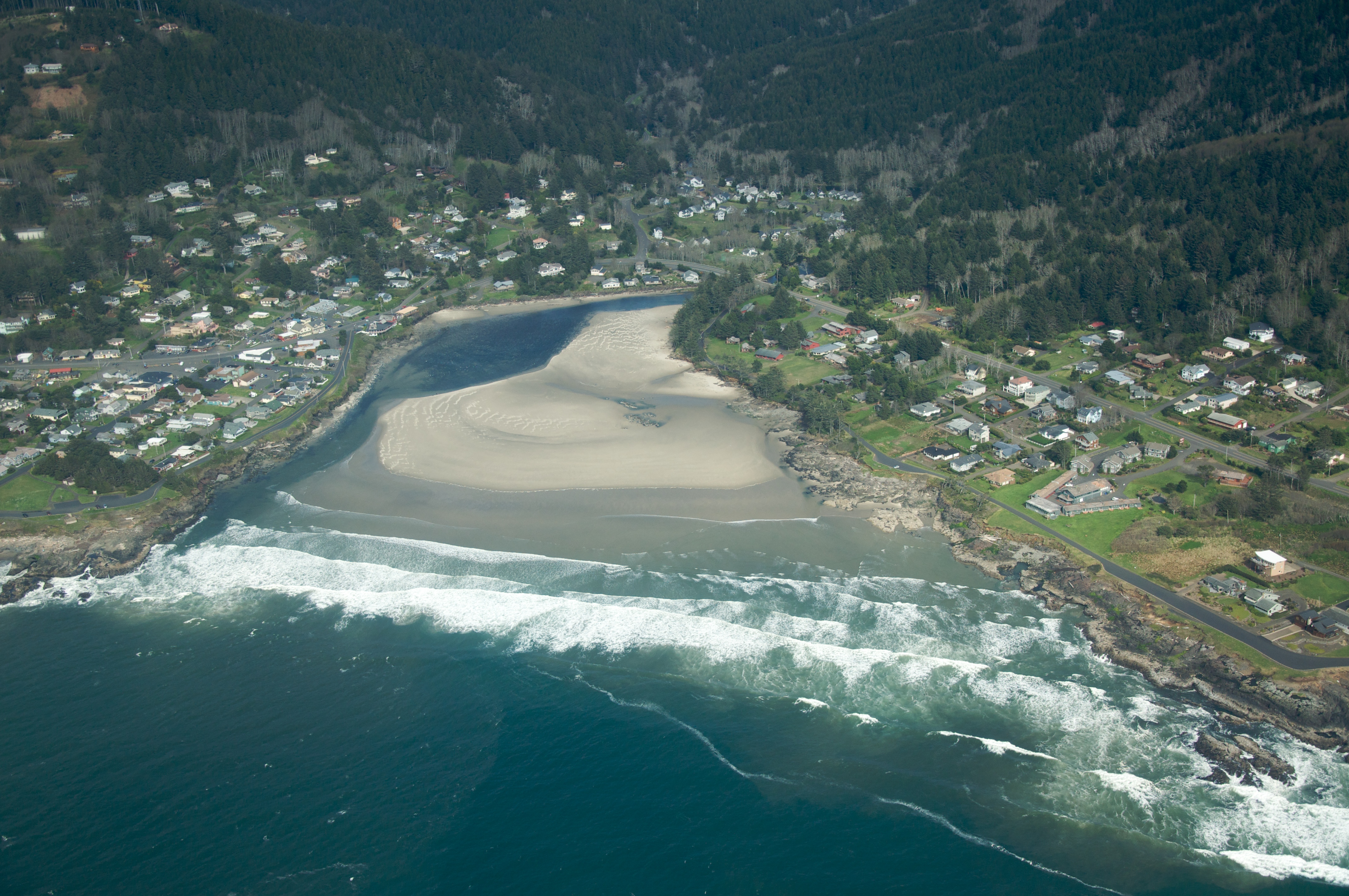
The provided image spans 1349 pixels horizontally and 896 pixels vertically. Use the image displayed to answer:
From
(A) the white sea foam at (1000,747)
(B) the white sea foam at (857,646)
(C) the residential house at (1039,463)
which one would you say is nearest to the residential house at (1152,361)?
(C) the residential house at (1039,463)

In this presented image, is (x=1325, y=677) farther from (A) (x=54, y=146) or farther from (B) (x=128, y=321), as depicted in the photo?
(A) (x=54, y=146)

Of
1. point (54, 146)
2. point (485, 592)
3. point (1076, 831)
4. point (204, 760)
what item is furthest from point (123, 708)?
point (54, 146)

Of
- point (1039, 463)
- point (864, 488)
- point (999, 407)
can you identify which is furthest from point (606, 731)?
point (999, 407)

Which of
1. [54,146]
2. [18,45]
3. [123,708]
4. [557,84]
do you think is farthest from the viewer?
[557,84]

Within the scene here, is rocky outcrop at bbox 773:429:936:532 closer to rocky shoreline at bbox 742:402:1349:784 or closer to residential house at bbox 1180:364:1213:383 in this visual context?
rocky shoreline at bbox 742:402:1349:784

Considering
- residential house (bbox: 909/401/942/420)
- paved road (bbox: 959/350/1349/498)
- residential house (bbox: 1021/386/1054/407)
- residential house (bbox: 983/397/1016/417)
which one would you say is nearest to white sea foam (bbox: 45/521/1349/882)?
residential house (bbox: 909/401/942/420)
